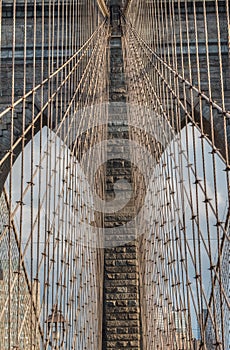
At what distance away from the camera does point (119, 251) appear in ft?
29.5

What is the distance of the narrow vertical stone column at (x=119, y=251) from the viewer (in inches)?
344

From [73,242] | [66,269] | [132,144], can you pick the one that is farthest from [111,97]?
[66,269]

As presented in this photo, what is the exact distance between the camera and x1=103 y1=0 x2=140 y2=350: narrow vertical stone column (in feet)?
28.6

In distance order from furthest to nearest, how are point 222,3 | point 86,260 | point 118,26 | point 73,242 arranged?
point 222,3 < point 118,26 < point 86,260 < point 73,242

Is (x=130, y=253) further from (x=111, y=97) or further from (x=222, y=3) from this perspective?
(x=222, y=3)

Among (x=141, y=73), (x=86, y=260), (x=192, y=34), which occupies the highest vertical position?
(x=192, y=34)

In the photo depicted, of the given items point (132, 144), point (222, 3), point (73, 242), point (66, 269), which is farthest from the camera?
point (222, 3)

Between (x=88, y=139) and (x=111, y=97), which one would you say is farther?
(x=111, y=97)

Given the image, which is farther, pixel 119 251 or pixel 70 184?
pixel 119 251

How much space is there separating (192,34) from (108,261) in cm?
389

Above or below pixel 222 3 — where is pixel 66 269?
below

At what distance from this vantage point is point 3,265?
12422mm

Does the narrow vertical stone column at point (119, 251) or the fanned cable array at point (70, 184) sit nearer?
the fanned cable array at point (70, 184)

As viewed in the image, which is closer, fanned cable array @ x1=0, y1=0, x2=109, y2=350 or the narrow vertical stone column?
fanned cable array @ x1=0, y1=0, x2=109, y2=350
